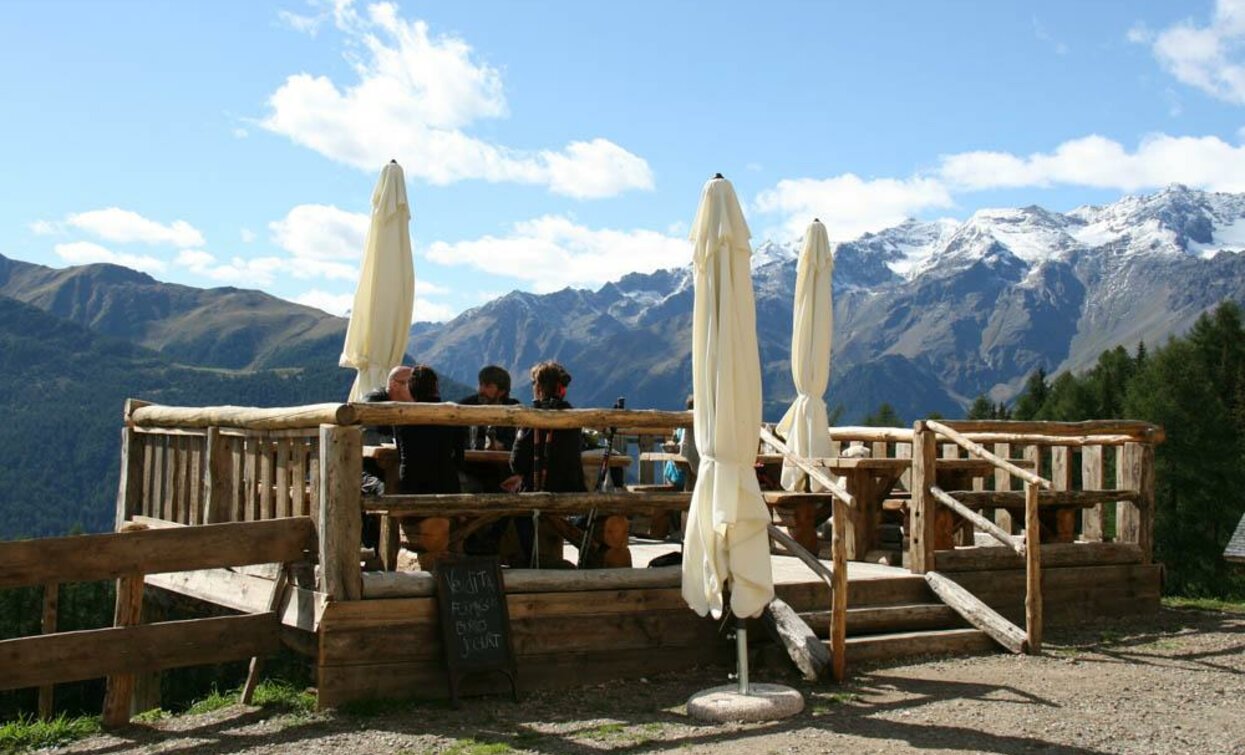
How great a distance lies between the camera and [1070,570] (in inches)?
435

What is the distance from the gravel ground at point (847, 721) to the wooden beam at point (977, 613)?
33 centimetres

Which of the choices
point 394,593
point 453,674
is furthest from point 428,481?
point 453,674

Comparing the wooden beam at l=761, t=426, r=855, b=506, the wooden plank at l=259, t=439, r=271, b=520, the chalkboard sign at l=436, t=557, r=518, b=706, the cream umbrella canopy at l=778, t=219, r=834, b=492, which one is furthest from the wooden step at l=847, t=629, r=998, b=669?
the wooden plank at l=259, t=439, r=271, b=520

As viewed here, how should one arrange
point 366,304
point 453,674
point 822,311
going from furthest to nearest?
point 822,311
point 366,304
point 453,674

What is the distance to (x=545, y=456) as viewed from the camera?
8.50m

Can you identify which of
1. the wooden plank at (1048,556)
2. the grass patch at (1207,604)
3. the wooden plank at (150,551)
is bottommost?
the grass patch at (1207,604)

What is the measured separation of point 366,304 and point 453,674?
456 cm

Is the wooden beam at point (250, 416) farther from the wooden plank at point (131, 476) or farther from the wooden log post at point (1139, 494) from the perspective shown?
the wooden log post at point (1139, 494)

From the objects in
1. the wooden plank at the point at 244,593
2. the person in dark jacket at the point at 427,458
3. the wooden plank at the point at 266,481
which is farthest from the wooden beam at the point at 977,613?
the wooden plank at the point at 266,481

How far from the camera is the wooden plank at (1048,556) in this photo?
10359 millimetres

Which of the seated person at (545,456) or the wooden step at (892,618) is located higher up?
the seated person at (545,456)

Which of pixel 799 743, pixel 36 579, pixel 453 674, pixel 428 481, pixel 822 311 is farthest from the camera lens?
pixel 822 311

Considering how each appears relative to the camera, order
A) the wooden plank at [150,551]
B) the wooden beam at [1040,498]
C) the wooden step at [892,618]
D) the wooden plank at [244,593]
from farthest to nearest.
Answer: the wooden beam at [1040,498] < the wooden step at [892,618] < the wooden plank at [244,593] < the wooden plank at [150,551]

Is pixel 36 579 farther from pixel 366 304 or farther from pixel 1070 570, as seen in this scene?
pixel 1070 570
